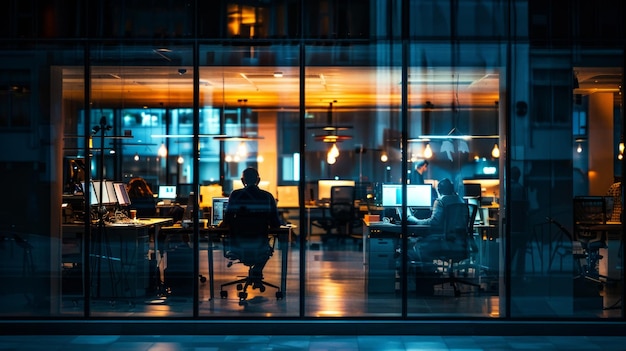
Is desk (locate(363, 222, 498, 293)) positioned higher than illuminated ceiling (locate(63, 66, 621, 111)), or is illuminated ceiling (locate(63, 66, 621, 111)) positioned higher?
illuminated ceiling (locate(63, 66, 621, 111))

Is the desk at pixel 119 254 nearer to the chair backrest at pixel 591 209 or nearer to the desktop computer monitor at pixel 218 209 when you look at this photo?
the desktop computer monitor at pixel 218 209

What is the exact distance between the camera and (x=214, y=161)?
11070mm


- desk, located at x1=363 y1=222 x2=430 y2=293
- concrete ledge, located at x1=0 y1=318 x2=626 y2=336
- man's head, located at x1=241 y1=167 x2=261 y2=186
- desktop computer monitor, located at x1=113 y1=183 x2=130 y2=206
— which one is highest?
man's head, located at x1=241 y1=167 x2=261 y2=186

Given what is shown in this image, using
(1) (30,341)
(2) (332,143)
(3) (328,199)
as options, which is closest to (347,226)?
(3) (328,199)

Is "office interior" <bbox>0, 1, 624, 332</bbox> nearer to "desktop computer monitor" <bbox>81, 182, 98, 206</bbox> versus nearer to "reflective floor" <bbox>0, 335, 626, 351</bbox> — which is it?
"desktop computer monitor" <bbox>81, 182, 98, 206</bbox>

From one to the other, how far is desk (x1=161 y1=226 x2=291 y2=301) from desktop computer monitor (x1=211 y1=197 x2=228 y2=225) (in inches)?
4.4

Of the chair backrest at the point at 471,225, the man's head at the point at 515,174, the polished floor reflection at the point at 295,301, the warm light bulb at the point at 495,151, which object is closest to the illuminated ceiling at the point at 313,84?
the warm light bulb at the point at 495,151

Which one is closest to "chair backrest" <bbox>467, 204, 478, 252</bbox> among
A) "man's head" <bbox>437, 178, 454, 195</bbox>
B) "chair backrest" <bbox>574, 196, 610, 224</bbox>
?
"man's head" <bbox>437, 178, 454, 195</bbox>

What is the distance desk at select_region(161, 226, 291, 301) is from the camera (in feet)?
33.8

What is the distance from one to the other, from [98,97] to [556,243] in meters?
→ 5.47

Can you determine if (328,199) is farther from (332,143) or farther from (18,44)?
(18,44)

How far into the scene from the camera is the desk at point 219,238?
10289 mm

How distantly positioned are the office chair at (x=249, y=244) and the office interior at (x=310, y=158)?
131 mm

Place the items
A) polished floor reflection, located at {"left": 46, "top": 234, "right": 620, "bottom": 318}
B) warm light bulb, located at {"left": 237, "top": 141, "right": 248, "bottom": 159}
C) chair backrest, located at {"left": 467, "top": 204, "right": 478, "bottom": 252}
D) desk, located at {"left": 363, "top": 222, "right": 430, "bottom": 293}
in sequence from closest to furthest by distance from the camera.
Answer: polished floor reflection, located at {"left": 46, "top": 234, "right": 620, "bottom": 318} → desk, located at {"left": 363, "top": 222, "right": 430, "bottom": 293} → chair backrest, located at {"left": 467, "top": 204, "right": 478, "bottom": 252} → warm light bulb, located at {"left": 237, "top": 141, "right": 248, "bottom": 159}
